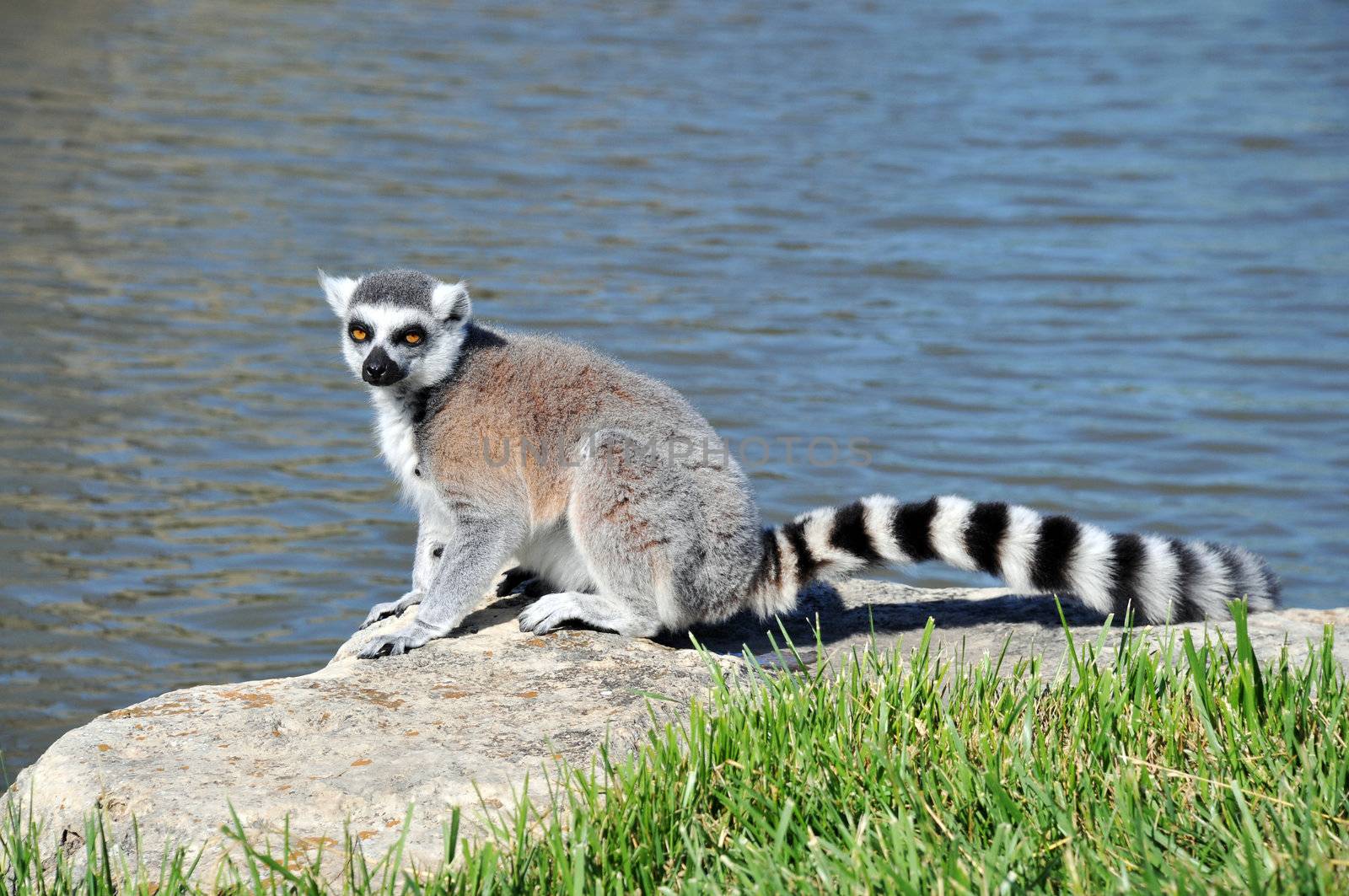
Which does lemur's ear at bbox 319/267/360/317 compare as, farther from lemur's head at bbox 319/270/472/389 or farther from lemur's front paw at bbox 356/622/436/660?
lemur's front paw at bbox 356/622/436/660

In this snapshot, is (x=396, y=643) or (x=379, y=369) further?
(x=379, y=369)

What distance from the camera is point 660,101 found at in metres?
15.2

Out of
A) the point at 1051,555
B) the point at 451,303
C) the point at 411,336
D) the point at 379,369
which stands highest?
the point at 451,303

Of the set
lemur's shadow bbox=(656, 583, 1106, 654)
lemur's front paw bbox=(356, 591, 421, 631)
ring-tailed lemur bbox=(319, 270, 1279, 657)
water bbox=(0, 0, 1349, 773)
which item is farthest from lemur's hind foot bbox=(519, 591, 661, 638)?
water bbox=(0, 0, 1349, 773)

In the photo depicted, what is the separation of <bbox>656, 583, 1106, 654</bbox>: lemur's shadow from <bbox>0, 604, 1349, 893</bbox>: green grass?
996 mm

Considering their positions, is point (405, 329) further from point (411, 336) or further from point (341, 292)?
point (341, 292)

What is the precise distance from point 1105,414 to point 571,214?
496 cm

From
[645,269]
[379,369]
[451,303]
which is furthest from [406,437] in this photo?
[645,269]

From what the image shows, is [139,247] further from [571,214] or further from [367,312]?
[367,312]

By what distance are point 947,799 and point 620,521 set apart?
1517 millimetres

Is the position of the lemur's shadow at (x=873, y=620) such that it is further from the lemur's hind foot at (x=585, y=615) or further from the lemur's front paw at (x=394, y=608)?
the lemur's front paw at (x=394, y=608)

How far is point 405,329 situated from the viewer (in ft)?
15.3

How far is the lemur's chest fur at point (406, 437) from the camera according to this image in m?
4.73

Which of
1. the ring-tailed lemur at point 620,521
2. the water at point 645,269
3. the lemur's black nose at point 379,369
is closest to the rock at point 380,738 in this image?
the ring-tailed lemur at point 620,521
